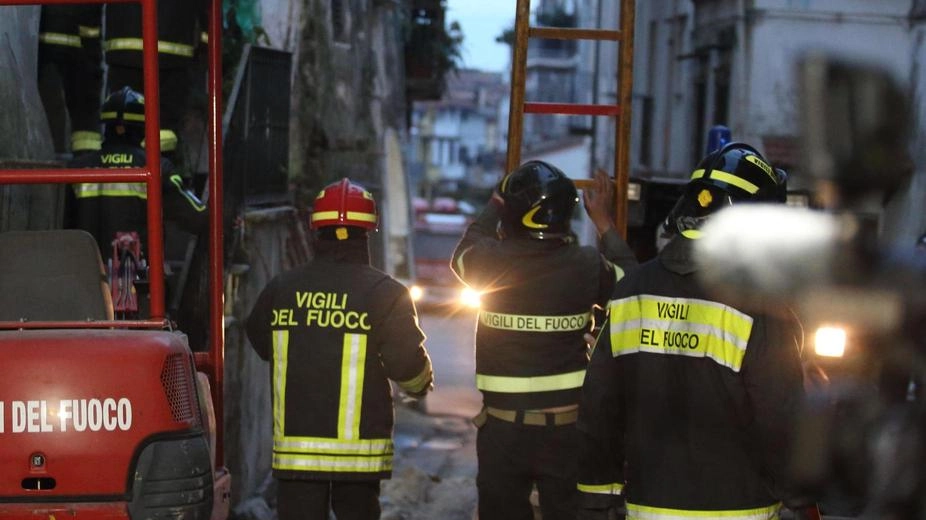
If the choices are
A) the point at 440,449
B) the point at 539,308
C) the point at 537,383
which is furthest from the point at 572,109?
the point at 440,449

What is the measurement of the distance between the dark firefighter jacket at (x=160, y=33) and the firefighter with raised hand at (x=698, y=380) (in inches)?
146

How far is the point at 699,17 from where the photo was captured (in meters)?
23.4

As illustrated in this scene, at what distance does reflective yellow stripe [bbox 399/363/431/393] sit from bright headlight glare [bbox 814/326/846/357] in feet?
5.98

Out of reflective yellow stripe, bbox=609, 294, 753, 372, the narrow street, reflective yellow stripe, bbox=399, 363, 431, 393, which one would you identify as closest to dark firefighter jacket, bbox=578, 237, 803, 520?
reflective yellow stripe, bbox=609, 294, 753, 372

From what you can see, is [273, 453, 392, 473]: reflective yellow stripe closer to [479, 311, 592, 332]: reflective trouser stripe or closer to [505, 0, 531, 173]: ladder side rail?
[479, 311, 592, 332]: reflective trouser stripe

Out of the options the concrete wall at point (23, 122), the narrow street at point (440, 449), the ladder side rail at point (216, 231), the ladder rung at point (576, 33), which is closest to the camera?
the ladder side rail at point (216, 231)

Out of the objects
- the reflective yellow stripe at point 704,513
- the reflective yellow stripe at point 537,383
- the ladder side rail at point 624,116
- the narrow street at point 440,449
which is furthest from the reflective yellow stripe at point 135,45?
the reflective yellow stripe at point 704,513

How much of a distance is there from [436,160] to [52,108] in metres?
101

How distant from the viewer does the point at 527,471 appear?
600cm

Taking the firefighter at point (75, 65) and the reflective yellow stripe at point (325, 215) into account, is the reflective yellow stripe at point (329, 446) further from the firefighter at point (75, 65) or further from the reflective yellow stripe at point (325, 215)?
the firefighter at point (75, 65)

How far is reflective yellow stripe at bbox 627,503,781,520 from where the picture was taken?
4.62 meters

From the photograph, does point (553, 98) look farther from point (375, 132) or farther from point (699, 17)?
point (375, 132)

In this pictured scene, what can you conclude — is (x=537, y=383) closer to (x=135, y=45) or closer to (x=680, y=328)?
(x=680, y=328)

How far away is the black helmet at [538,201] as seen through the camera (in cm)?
602
